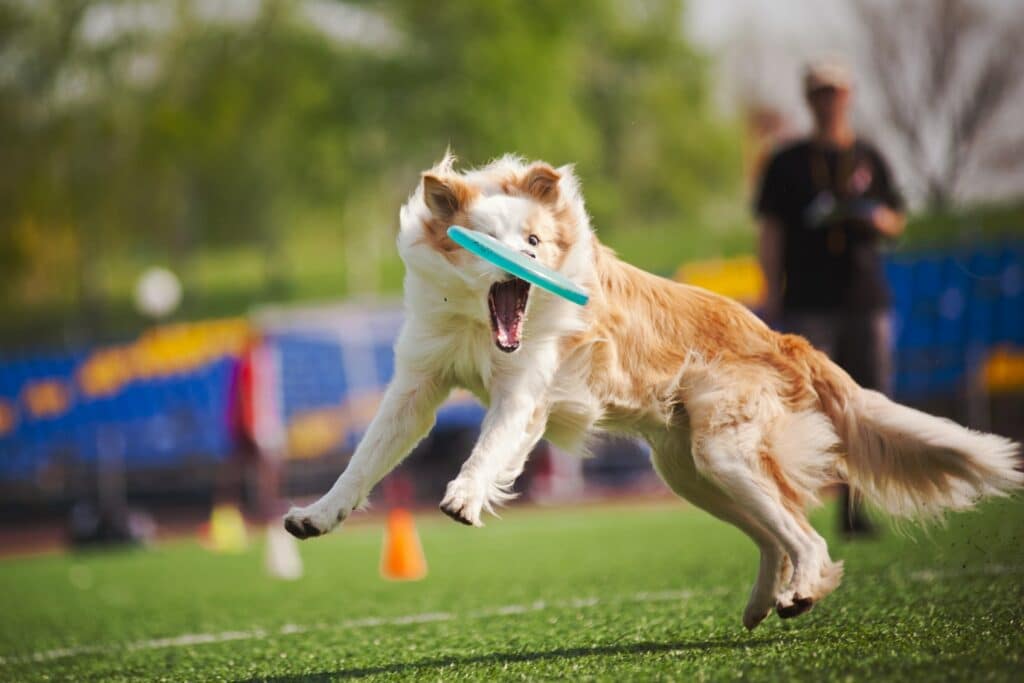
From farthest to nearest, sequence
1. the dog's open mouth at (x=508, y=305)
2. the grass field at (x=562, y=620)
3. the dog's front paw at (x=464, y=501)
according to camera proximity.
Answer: the dog's open mouth at (x=508, y=305)
the dog's front paw at (x=464, y=501)
the grass field at (x=562, y=620)

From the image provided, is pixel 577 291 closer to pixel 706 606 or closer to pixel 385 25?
pixel 706 606

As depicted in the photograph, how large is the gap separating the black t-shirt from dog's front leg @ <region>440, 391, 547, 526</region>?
119 inches

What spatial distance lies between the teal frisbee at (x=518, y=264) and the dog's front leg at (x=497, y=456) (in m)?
0.46

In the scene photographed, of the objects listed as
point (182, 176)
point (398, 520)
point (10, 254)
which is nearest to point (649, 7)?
point (182, 176)

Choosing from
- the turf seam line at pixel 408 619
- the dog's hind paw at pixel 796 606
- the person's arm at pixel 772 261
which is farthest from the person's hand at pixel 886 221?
the dog's hind paw at pixel 796 606

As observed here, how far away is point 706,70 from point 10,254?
80.1 ft

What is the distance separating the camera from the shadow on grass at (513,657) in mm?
3959

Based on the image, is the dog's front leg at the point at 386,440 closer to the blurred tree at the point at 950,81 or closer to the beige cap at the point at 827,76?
the beige cap at the point at 827,76

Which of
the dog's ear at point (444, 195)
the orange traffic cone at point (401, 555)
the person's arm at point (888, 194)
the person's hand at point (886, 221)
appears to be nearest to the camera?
the dog's ear at point (444, 195)

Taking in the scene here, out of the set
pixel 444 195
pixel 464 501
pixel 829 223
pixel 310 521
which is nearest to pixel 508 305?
pixel 444 195

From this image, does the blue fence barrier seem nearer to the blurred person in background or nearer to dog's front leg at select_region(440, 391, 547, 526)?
the blurred person in background

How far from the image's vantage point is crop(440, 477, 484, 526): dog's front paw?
13.0 ft

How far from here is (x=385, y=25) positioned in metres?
30.5

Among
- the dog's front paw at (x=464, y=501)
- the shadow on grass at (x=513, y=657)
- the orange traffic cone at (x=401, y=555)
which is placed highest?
the dog's front paw at (x=464, y=501)
